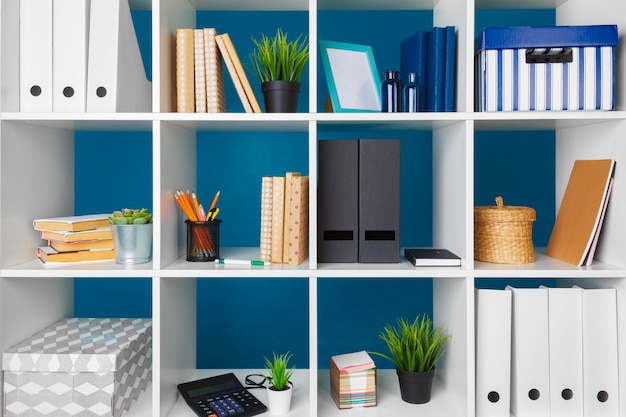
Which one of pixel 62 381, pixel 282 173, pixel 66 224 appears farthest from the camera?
pixel 282 173

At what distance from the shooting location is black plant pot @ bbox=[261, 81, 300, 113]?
4.91 feet

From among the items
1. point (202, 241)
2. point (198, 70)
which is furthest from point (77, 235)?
point (198, 70)

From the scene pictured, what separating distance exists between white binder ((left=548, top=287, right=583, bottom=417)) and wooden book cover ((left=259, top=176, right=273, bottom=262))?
0.74 meters

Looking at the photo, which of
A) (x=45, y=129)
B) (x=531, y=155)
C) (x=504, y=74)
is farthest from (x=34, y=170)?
(x=531, y=155)

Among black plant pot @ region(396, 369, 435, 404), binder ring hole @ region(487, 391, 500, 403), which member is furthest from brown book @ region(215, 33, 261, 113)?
binder ring hole @ region(487, 391, 500, 403)

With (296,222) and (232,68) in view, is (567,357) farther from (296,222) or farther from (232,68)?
(232,68)

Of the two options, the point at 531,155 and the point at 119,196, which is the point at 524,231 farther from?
the point at 119,196

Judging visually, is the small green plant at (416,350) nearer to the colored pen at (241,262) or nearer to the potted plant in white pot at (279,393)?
the potted plant in white pot at (279,393)

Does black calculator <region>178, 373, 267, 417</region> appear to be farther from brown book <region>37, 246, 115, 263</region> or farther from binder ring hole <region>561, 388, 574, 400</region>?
binder ring hole <region>561, 388, 574, 400</region>

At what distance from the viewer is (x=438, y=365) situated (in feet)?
5.74

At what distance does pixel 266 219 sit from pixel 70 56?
2.16 feet

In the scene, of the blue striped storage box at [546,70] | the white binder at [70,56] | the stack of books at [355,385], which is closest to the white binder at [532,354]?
the stack of books at [355,385]

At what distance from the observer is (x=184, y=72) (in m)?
1.52

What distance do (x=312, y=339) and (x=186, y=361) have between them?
508mm
